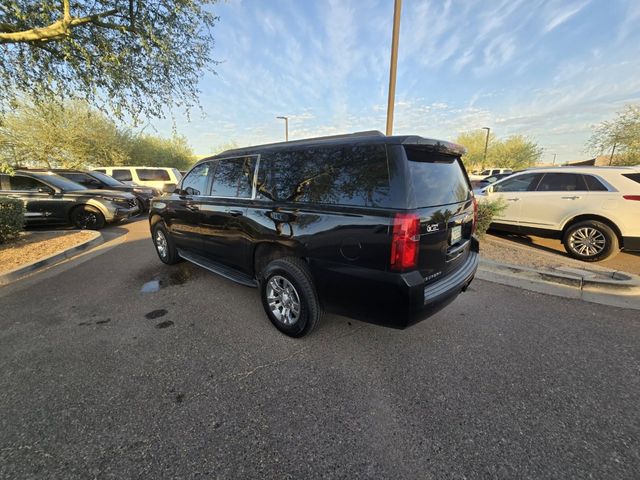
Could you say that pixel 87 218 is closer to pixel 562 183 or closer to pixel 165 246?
pixel 165 246

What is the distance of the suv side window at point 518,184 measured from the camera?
6.23m

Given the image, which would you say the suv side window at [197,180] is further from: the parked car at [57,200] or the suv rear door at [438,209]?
the parked car at [57,200]

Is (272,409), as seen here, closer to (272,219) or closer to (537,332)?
(272,219)

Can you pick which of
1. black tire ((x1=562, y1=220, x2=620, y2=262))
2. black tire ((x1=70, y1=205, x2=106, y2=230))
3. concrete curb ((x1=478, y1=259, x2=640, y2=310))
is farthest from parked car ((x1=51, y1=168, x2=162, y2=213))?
black tire ((x1=562, y1=220, x2=620, y2=262))

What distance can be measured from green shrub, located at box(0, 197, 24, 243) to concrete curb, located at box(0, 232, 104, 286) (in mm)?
1339

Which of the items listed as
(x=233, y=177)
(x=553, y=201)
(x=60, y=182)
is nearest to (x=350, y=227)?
(x=233, y=177)

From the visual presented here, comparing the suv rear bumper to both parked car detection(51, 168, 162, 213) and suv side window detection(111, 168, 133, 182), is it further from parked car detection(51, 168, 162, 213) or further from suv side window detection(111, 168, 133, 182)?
suv side window detection(111, 168, 133, 182)

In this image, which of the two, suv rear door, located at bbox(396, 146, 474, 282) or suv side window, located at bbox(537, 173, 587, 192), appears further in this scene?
suv side window, located at bbox(537, 173, 587, 192)

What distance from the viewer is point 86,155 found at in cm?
2159

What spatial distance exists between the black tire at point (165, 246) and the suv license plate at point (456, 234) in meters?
4.25

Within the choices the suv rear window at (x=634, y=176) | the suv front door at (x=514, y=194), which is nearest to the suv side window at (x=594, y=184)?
the suv rear window at (x=634, y=176)

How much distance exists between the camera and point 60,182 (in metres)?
8.34

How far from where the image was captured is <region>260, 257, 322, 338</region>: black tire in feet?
8.76

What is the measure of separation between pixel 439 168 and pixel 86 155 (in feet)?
89.3
